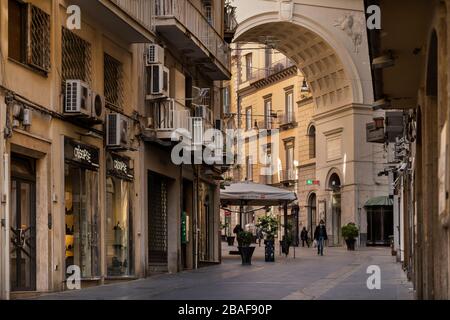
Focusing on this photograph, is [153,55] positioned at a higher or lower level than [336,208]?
higher

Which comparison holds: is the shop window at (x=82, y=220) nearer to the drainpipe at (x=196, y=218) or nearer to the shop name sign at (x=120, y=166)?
the shop name sign at (x=120, y=166)

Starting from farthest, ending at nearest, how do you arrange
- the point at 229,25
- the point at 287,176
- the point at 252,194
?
the point at 287,176 < the point at 252,194 < the point at 229,25

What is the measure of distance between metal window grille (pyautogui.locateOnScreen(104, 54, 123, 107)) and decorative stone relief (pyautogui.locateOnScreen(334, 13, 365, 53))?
33968mm

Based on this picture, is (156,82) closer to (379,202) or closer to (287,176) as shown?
(379,202)

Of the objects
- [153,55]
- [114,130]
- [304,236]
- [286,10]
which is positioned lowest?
A: [304,236]

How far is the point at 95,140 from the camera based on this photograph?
21266 millimetres

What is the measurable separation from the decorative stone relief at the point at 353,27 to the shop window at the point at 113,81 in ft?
111

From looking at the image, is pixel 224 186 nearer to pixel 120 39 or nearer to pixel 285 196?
pixel 285 196

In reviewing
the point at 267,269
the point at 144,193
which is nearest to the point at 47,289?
the point at 144,193

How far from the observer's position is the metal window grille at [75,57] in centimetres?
1964

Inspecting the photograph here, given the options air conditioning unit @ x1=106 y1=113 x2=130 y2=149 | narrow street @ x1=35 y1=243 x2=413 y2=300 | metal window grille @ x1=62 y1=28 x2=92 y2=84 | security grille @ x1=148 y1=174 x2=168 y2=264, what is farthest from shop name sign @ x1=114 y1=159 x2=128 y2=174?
security grille @ x1=148 y1=174 x2=168 y2=264

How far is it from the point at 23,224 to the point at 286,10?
38709 mm

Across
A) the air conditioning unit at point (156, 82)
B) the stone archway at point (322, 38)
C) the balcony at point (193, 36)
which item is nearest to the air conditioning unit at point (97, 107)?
the air conditioning unit at point (156, 82)

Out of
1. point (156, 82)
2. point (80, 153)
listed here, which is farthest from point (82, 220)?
point (156, 82)
